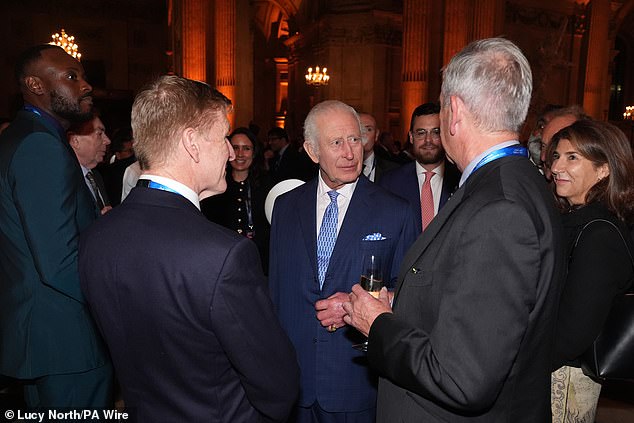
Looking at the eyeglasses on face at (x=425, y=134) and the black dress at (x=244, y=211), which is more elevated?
the eyeglasses on face at (x=425, y=134)

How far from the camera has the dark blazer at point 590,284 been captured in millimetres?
2094

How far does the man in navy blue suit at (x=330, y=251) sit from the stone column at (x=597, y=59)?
18.3 meters

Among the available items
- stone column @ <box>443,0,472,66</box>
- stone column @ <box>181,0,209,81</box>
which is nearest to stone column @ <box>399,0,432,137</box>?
stone column @ <box>443,0,472,66</box>

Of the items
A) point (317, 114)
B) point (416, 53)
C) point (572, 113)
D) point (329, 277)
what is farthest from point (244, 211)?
point (416, 53)

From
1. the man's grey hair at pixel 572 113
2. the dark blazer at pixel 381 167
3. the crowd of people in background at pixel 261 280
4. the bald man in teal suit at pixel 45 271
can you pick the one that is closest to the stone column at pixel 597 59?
the dark blazer at pixel 381 167

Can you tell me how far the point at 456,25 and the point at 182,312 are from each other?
1404 cm

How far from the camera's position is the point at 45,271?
2.22 metres

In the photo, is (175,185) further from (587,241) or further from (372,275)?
(587,241)

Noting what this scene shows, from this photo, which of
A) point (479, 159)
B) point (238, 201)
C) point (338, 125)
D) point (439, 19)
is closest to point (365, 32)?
point (439, 19)

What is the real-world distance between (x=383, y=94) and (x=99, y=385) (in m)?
16.7

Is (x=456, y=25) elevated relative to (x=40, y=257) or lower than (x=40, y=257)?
elevated

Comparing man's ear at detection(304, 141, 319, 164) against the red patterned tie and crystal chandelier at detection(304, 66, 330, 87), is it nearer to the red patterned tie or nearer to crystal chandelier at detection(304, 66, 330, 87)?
the red patterned tie

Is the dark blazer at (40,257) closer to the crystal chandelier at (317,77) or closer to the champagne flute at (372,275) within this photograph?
the champagne flute at (372,275)

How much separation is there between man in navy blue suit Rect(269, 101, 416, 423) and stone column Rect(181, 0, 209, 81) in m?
12.1
